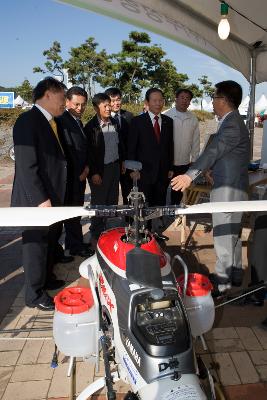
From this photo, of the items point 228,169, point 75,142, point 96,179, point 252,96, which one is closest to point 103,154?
point 96,179

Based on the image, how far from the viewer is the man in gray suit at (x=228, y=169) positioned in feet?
10.2

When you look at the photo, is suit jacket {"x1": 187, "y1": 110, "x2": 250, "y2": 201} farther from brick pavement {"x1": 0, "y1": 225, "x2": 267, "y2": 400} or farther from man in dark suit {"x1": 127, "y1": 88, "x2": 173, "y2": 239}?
man in dark suit {"x1": 127, "y1": 88, "x2": 173, "y2": 239}

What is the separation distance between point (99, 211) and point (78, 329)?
2.10 feet

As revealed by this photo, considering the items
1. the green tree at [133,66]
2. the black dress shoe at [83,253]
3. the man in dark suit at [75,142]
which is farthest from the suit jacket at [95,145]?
the green tree at [133,66]

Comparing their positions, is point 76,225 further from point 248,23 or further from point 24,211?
point 248,23

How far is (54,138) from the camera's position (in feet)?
10.4

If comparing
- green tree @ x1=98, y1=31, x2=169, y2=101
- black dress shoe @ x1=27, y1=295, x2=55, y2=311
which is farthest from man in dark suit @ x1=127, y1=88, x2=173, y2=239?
green tree @ x1=98, y1=31, x2=169, y2=101

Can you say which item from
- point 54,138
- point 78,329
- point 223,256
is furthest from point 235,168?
point 78,329

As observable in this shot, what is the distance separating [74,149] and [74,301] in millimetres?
2335

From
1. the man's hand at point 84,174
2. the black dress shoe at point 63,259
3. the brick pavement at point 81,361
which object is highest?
the man's hand at point 84,174

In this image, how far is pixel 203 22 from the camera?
5.16 metres

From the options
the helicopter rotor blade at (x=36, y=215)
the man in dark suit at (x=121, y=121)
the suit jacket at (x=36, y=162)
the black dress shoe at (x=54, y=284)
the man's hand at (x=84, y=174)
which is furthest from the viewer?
the man in dark suit at (x=121, y=121)

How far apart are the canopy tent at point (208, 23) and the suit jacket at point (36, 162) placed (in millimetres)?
1201

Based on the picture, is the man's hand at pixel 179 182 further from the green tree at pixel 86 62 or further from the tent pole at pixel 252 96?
the green tree at pixel 86 62
